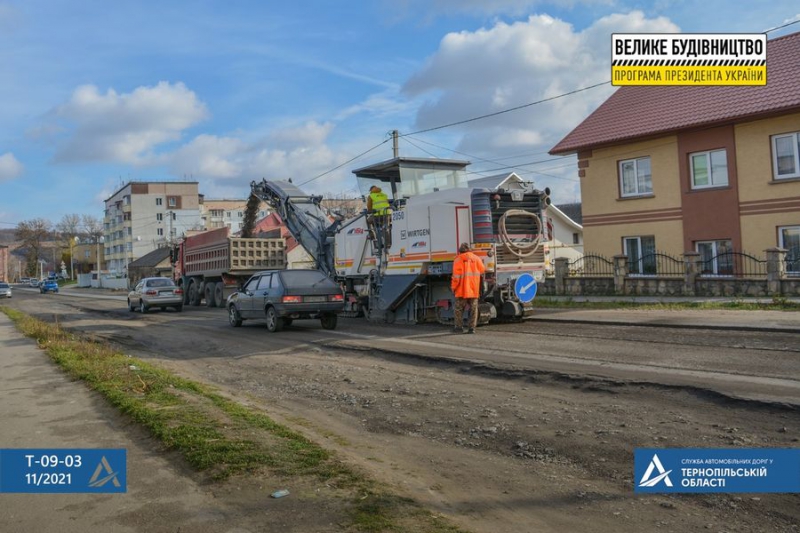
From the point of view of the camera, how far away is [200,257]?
29672 millimetres

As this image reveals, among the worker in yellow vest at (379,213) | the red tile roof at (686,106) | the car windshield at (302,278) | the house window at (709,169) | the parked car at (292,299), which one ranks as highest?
the red tile roof at (686,106)

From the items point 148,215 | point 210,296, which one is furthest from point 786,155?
point 148,215

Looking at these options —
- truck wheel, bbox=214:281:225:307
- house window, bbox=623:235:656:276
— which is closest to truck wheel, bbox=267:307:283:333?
truck wheel, bbox=214:281:225:307

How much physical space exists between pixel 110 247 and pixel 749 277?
110179mm

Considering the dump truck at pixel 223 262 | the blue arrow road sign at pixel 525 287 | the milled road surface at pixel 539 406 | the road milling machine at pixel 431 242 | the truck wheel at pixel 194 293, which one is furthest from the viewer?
the truck wheel at pixel 194 293

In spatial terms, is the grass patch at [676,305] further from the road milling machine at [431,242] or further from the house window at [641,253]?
the house window at [641,253]

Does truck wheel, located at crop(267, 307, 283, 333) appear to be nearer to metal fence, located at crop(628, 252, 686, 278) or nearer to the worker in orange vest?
the worker in orange vest

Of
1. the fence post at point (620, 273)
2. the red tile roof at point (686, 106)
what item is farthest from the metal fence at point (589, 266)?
the red tile roof at point (686, 106)

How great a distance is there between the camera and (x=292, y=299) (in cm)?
1558

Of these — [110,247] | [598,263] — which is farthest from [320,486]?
[110,247]

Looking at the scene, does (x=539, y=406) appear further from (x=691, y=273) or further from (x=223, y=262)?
(x=223, y=262)

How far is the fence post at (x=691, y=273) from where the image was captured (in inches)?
744

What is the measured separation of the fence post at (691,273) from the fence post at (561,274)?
4.40 meters

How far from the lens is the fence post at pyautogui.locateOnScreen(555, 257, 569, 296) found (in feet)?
74.4
